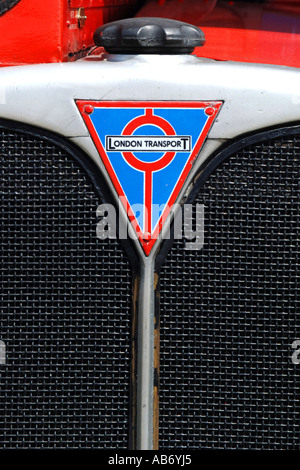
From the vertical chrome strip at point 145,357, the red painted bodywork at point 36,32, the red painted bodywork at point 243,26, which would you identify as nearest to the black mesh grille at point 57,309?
the vertical chrome strip at point 145,357

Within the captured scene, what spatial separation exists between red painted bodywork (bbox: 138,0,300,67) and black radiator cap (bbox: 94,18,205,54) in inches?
24.5

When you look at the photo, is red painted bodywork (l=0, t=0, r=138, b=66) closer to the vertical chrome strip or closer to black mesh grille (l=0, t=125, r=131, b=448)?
black mesh grille (l=0, t=125, r=131, b=448)

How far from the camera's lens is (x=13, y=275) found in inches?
67.4

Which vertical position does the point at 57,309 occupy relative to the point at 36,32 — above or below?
below

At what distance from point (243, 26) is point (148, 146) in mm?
973

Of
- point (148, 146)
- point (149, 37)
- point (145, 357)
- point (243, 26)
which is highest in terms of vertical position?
point (243, 26)

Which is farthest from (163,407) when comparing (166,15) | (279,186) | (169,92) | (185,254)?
(166,15)

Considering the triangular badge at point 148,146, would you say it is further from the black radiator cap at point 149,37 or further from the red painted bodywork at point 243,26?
the red painted bodywork at point 243,26

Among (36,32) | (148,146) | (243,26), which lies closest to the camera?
(148,146)

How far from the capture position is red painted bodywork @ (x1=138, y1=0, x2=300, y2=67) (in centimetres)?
234

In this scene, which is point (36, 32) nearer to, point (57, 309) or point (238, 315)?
point (57, 309)

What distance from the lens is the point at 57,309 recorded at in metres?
1.73

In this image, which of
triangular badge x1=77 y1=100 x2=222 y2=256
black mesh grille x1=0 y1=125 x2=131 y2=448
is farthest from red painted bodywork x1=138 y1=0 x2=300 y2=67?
black mesh grille x1=0 y1=125 x2=131 y2=448

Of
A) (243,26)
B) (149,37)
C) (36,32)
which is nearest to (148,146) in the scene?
(149,37)
